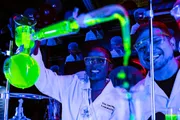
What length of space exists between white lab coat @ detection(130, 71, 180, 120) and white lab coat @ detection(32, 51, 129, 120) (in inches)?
2.5

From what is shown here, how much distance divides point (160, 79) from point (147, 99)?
14 cm

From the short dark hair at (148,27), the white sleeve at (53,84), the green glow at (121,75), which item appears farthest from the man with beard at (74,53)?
the short dark hair at (148,27)

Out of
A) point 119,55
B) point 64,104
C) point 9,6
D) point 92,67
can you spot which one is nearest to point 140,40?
point 119,55

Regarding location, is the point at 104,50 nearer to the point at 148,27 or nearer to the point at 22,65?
the point at 148,27

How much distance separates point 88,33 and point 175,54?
2.10 ft

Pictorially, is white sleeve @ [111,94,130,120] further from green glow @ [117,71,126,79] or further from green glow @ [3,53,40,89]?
green glow @ [3,53,40,89]

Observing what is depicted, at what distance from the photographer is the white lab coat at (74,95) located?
1654 millimetres

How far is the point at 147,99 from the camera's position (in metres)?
1.60

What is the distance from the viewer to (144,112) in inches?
62.0

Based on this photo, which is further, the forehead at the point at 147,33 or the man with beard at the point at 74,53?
the man with beard at the point at 74,53

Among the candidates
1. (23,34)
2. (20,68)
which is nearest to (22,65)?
(20,68)

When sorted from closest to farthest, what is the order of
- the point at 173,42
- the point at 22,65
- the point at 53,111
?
the point at 22,65 → the point at 173,42 → the point at 53,111

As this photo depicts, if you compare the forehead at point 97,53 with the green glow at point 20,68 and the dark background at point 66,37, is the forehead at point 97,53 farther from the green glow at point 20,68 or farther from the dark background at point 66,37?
the green glow at point 20,68

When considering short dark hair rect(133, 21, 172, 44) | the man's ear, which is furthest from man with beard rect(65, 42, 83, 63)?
the man's ear
